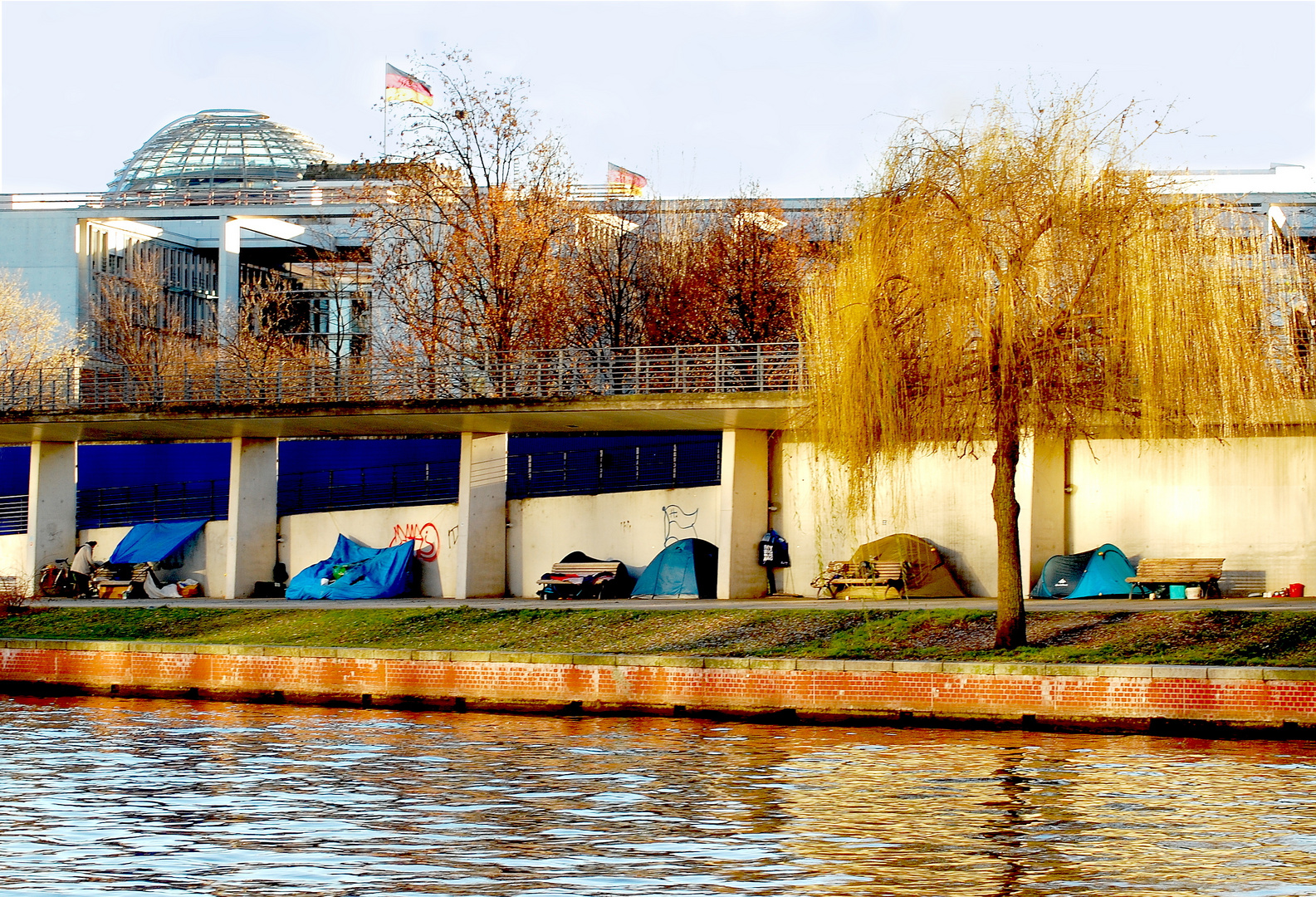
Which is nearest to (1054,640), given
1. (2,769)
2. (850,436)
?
(850,436)

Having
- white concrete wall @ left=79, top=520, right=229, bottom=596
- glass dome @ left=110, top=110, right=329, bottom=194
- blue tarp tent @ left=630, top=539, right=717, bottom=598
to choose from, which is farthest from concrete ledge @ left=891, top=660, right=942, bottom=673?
glass dome @ left=110, top=110, right=329, bottom=194

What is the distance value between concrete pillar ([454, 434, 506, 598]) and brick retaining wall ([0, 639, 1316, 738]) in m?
11.0

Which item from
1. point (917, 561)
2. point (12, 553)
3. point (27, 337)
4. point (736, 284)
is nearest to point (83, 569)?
point (12, 553)

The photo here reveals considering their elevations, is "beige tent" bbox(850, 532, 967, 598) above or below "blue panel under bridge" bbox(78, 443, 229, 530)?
below

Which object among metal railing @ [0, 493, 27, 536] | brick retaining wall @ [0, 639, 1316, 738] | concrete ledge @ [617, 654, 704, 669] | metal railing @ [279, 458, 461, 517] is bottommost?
brick retaining wall @ [0, 639, 1316, 738]

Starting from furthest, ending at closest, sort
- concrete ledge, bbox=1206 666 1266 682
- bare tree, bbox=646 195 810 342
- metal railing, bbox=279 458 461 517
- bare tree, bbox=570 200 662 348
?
bare tree, bbox=570 200 662 348 → bare tree, bbox=646 195 810 342 → metal railing, bbox=279 458 461 517 → concrete ledge, bbox=1206 666 1266 682

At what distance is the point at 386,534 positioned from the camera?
4041 centimetres

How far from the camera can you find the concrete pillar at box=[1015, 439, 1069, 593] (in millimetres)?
32531

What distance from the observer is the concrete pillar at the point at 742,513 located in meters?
34.4

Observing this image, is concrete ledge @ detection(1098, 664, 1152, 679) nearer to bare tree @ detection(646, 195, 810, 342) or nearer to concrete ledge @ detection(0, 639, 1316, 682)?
concrete ledge @ detection(0, 639, 1316, 682)

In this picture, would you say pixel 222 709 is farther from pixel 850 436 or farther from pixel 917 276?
pixel 917 276

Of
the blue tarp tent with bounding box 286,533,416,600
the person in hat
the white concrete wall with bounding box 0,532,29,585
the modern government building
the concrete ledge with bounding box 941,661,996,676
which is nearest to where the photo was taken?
the concrete ledge with bounding box 941,661,996,676

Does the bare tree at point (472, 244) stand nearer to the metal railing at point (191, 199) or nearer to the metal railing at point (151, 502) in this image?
the metal railing at point (151, 502)

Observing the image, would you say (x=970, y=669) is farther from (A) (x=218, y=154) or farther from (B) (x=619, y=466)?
(A) (x=218, y=154)
